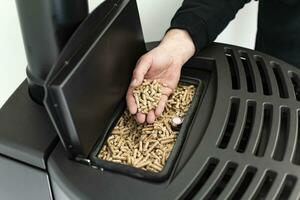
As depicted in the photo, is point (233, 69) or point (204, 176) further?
point (233, 69)

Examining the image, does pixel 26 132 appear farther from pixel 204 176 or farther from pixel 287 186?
pixel 287 186

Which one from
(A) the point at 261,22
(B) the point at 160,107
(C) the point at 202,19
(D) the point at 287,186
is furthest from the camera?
(A) the point at 261,22

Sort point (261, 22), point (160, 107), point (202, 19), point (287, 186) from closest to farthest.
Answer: point (287, 186), point (160, 107), point (202, 19), point (261, 22)

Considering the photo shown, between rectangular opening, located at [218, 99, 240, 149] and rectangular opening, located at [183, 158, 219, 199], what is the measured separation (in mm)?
31

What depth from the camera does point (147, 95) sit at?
2.28ft

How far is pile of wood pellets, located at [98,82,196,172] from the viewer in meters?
0.60

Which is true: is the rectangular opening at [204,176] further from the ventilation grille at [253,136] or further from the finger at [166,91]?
the finger at [166,91]

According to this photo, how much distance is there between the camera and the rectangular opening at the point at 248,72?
2.30 ft

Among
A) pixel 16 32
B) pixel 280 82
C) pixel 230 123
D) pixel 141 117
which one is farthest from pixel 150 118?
pixel 16 32

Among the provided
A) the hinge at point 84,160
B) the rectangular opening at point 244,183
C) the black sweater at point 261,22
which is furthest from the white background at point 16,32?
the rectangular opening at point 244,183

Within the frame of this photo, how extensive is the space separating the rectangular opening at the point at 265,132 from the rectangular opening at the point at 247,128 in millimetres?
16

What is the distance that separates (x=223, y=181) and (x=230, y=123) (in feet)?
0.34

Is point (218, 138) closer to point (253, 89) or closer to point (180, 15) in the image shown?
point (253, 89)

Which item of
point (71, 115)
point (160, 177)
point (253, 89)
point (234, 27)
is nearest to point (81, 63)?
point (71, 115)
